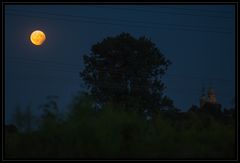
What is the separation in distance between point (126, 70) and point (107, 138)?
84.7ft

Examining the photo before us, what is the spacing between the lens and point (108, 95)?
44.4 metres

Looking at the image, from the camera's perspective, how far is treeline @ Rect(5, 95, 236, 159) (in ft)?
67.0

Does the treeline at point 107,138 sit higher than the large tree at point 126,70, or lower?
lower

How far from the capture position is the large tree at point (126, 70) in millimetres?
44844

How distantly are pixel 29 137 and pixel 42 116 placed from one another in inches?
45.1

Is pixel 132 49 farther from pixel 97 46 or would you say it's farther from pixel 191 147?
pixel 191 147

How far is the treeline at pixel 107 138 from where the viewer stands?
2041 centimetres

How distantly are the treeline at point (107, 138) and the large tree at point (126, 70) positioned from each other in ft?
70.0

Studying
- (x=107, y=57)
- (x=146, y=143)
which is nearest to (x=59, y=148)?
(x=146, y=143)

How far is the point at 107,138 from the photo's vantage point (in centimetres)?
2048

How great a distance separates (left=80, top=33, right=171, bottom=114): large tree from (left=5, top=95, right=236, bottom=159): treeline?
21.3m

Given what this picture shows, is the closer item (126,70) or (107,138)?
(107,138)

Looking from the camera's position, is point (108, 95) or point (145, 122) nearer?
point (145, 122)

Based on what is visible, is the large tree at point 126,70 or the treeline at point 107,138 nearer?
→ the treeline at point 107,138
